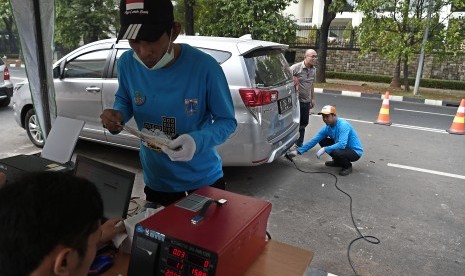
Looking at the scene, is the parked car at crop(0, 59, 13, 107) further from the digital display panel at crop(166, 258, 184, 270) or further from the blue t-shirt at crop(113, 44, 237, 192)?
the digital display panel at crop(166, 258, 184, 270)

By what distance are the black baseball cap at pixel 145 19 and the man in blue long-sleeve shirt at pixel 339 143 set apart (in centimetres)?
371

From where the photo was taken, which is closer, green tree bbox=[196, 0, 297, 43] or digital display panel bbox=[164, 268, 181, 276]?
digital display panel bbox=[164, 268, 181, 276]

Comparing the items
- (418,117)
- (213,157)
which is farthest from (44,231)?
(418,117)

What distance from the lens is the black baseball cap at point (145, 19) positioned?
147cm

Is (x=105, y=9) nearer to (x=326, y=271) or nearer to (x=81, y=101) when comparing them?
(x=81, y=101)

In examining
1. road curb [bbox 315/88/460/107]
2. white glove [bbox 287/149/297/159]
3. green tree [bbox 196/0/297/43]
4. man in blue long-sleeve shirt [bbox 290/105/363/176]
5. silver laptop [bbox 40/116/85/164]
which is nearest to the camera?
silver laptop [bbox 40/116/85/164]

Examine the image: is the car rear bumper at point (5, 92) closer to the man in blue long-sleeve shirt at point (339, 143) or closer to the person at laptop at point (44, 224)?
the man in blue long-sleeve shirt at point (339, 143)

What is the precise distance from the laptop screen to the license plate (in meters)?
2.74

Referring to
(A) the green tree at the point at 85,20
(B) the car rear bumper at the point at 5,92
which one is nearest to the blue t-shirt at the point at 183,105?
(B) the car rear bumper at the point at 5,92

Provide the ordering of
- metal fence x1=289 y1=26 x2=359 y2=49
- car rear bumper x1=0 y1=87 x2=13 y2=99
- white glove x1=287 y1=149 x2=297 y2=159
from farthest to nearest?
1. metal fence x1=289 y1=26 x2=359 y2=49
2. car rear bumper x1=0 y1=87 x2=13 y2=99
3. white glove x1=287 y1=149 x2=297 y2=159

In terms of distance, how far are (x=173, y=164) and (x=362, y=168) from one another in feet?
12.9

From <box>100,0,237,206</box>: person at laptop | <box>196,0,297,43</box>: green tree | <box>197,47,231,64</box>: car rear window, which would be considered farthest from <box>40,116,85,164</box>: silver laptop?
<box>196,0,297,43</box>: green tree

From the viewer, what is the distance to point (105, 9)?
1691 centimetres

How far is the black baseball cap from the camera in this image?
4.83 ft
